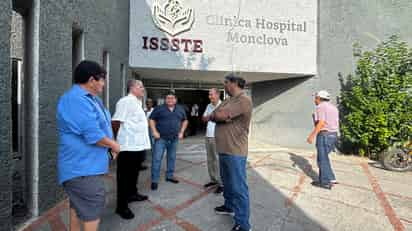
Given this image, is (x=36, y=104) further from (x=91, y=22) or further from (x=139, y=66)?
(x=139, y=66)

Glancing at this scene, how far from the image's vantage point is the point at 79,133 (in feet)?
5.89

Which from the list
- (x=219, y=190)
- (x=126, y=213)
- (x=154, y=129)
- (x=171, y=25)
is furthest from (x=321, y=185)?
(x=171, y=25)

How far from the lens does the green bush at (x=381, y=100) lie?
259 inches

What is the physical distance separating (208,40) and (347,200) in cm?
609

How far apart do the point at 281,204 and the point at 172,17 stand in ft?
21.2

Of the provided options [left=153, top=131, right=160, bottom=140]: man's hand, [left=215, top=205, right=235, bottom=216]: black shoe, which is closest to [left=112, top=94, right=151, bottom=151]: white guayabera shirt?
[left=153, top=131, right=160, bottom=140]: man's hand

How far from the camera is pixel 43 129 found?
10.2 ft

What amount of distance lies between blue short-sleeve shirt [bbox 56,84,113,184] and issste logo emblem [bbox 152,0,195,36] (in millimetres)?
6525

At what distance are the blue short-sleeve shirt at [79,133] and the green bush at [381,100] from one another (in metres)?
7.27

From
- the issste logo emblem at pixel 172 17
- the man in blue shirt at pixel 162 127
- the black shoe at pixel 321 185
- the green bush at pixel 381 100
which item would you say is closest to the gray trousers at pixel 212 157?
the man in blue shirt at pixel 162 127

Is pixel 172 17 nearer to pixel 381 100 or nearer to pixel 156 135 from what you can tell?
pixel 156 135

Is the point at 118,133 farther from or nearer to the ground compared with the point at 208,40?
nearer to the ground

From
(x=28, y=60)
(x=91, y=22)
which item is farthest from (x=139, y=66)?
(x=28, y=60)

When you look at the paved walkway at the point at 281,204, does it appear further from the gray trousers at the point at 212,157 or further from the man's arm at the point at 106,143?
the man's arm at the point at 106,143
